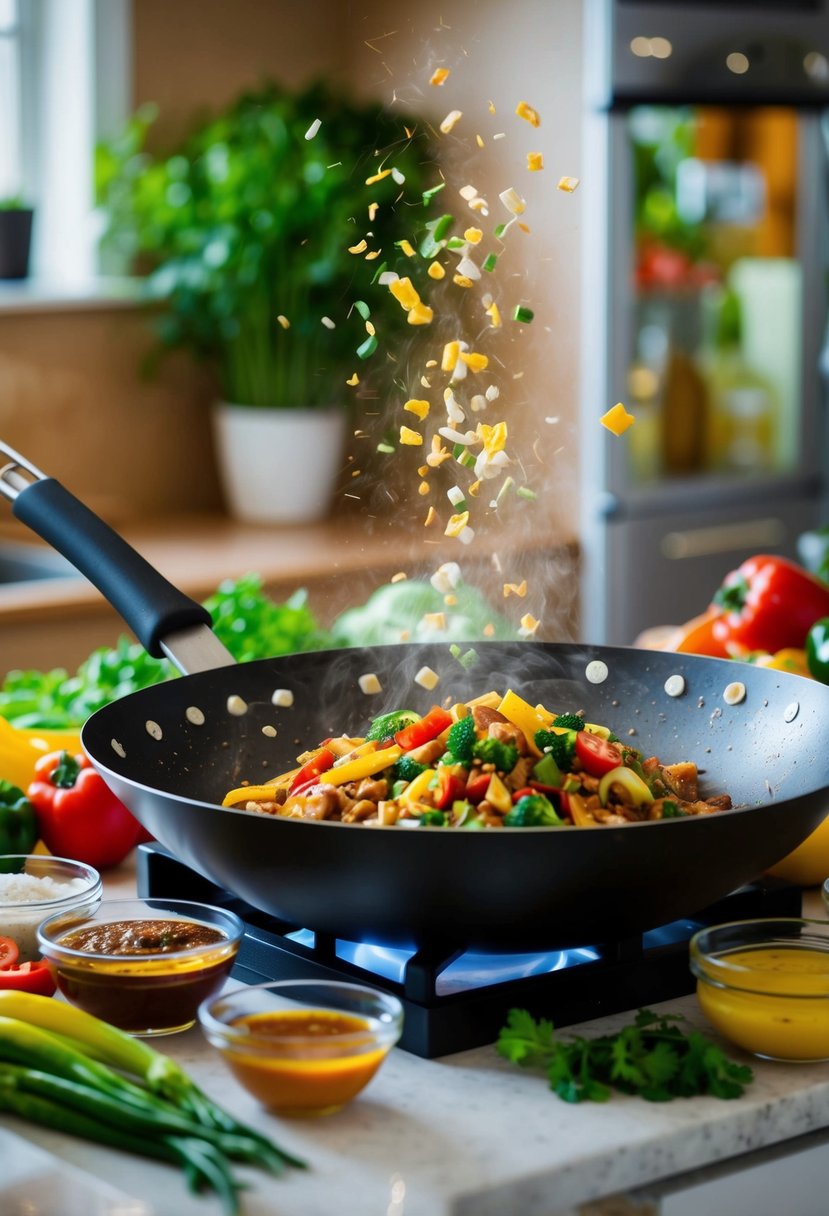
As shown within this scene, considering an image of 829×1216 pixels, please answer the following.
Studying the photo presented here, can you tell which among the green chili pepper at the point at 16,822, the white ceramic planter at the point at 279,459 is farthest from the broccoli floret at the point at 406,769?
the white ceramic planter at the point at 279,459

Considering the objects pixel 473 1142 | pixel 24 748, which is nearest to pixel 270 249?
pixel 24 748

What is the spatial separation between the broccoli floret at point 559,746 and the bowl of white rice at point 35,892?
16.3 inches

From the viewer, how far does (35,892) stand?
1.49 meters

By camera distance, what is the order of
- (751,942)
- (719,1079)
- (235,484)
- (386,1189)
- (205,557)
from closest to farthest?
(386,1189) < (719,1079) < (751,942) < (205,557) < (235,484)

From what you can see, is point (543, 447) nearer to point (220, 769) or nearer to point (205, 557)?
point (205, 557)

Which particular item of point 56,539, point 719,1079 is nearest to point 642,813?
point 719,1079

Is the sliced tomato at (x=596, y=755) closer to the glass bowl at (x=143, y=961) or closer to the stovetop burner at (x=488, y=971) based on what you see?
the stovetop burner at (x=488, y=971)

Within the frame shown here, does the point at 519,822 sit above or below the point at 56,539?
below

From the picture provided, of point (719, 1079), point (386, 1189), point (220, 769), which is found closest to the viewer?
point (386, 1189)

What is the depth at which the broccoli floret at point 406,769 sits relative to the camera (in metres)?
1.44

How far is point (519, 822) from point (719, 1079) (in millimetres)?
244

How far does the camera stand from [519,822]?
129cm

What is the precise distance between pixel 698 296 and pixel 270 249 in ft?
3.84

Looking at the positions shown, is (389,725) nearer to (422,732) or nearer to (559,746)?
(422,732)
